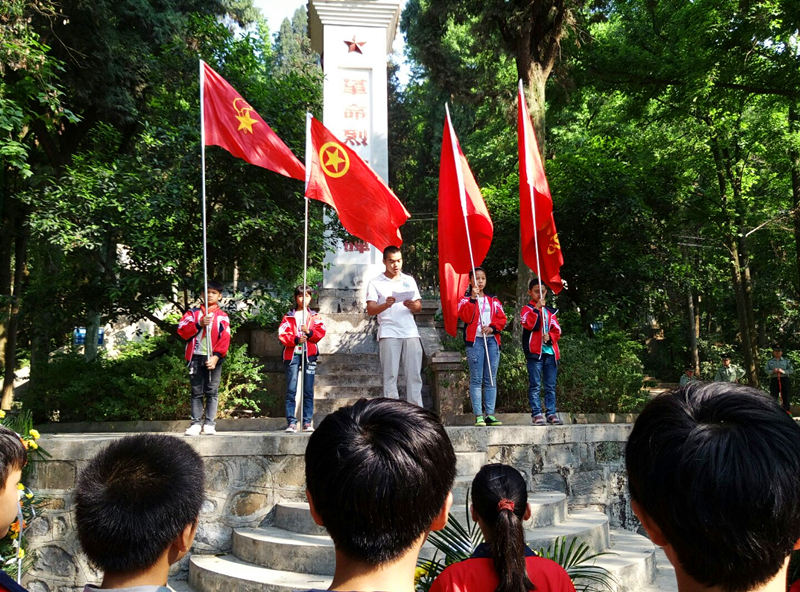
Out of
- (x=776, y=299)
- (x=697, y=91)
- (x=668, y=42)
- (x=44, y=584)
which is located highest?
(x=668, y=42)

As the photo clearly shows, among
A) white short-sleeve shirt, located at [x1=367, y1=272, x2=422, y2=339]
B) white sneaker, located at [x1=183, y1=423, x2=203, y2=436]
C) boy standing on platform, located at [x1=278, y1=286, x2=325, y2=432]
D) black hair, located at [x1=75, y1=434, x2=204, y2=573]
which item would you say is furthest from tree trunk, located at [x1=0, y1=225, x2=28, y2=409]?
black hair, located at [x1=75, y1=434, x2=204, y2=573]

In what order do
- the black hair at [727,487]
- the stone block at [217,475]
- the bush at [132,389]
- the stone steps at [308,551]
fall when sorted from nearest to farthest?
the black hair at [727,487] < the stone steps at [308,551] < the stone block at [217,475] < the bush at [132,389]

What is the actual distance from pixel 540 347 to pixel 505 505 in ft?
16.6

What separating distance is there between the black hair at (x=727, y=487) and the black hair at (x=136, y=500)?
1.16m

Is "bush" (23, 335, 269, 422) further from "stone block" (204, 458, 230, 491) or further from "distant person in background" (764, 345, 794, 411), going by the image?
"distant person in background" (764, 345, 794, 411)

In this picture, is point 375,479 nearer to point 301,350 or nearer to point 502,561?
point 502,561

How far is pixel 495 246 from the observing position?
15953 mm

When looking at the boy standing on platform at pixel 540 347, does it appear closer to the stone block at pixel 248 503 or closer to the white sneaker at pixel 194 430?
the stone block at pixel 248 503

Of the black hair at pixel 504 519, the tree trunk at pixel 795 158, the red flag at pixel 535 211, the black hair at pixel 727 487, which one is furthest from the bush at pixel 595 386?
the black hair at pixel 727 487

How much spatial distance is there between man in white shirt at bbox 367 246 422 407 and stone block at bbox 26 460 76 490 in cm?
305

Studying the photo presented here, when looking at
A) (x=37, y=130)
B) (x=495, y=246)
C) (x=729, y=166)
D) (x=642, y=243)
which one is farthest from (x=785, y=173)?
(x=37, y=130)

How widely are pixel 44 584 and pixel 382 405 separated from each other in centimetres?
528

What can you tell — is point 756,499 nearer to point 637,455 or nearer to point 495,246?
point 637,455

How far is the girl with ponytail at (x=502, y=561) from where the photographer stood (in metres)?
2.61
